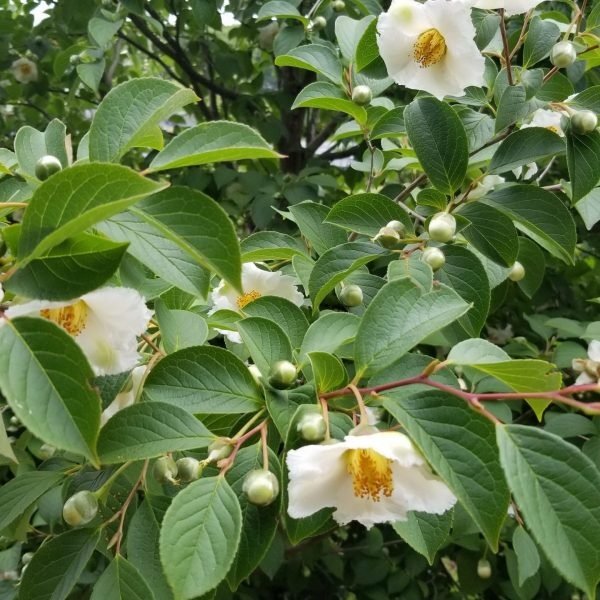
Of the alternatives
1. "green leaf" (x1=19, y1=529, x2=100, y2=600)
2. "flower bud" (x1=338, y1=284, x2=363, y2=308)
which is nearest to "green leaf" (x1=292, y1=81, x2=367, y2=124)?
"flower bud" (x1=338, y1=284, x2=363, y2=308)

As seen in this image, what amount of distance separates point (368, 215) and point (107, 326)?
54 cm

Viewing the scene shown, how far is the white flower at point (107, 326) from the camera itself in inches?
31.7

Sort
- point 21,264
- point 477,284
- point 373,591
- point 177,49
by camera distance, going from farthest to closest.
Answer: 1. point 177,49
2. point 373,591
3. point 477,284
4. point 21,264

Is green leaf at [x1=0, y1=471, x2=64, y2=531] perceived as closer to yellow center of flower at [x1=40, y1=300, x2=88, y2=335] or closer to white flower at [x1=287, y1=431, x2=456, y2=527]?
yellow center of flower at [x1=40, y1=300, x2=88, y2=335]

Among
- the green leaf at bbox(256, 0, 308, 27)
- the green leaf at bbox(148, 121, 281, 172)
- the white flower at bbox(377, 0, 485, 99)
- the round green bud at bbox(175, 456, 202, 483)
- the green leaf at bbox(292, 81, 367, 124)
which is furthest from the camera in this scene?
the green leaf at bbox(256, 0, 308, 27)

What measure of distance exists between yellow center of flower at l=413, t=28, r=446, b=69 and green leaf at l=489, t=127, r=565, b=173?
0.23 m

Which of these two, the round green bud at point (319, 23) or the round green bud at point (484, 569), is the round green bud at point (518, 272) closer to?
the round green bud at point (484, 569)

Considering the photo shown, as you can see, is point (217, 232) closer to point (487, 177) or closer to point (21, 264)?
point (21, 264)

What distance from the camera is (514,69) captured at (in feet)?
4.48

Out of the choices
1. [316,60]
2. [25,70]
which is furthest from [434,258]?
[25,70]

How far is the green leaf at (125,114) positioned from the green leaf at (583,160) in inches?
25.9

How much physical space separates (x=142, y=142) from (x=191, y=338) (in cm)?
28

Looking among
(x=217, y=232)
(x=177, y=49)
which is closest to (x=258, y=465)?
(x=217, y=232)

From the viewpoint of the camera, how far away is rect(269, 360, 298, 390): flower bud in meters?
0.87
